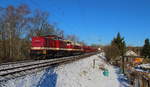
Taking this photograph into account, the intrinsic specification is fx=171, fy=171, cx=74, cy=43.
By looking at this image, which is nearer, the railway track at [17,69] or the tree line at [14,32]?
the railway track at [17,69]

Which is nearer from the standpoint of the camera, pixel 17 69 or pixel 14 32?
pixel 17 69

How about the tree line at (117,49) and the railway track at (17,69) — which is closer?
the railway track at (17,69)

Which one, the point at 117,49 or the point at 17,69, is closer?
the point at 17,69

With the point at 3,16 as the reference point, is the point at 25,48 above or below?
below

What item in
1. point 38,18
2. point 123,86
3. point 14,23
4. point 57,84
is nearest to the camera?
point 57,84

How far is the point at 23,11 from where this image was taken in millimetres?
37594

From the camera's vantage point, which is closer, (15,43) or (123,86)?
(123,86)

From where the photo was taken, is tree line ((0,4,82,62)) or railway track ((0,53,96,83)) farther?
tree line ((0,4,82,62))

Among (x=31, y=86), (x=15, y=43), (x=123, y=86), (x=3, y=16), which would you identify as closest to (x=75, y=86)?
(x=31, y=86)

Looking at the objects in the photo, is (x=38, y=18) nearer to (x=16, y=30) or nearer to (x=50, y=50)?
(x=16, y=30)

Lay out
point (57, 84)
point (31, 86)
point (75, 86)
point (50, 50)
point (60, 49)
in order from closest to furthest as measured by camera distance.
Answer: point (31, 86), point (57, 84), point (75, 86), point (50, 50), point (60, 49)

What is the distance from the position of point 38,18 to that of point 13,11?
41.3 feet

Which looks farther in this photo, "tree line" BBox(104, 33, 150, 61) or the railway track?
"tree line" BBox(104, 33, 150, 61)

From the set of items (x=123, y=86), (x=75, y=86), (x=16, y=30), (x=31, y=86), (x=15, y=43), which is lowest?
(x=123, y=86)
